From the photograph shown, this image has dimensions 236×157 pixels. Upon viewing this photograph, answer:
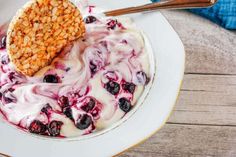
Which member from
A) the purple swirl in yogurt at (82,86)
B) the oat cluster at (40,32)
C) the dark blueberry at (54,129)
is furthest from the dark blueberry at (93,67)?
the dark blueberry at (54,129)

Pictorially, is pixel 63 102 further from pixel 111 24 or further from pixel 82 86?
pixel 111 24

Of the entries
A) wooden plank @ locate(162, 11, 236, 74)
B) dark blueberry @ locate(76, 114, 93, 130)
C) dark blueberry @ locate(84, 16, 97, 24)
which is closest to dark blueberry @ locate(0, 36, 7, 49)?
dark blueberry @ locate(84, 16, 97, 24)

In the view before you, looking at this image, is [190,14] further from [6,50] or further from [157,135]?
[6,50]

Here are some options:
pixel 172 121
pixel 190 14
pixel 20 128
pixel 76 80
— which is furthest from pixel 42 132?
pixel 190 14

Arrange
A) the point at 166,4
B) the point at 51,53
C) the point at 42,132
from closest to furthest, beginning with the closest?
the point at 42,132, the point at 51,53, the point at 166,4

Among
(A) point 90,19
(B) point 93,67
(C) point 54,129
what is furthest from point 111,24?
(C) point 54,129

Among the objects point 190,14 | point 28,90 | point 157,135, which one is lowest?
point 157,135

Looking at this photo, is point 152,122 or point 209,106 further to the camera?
point 209,106
